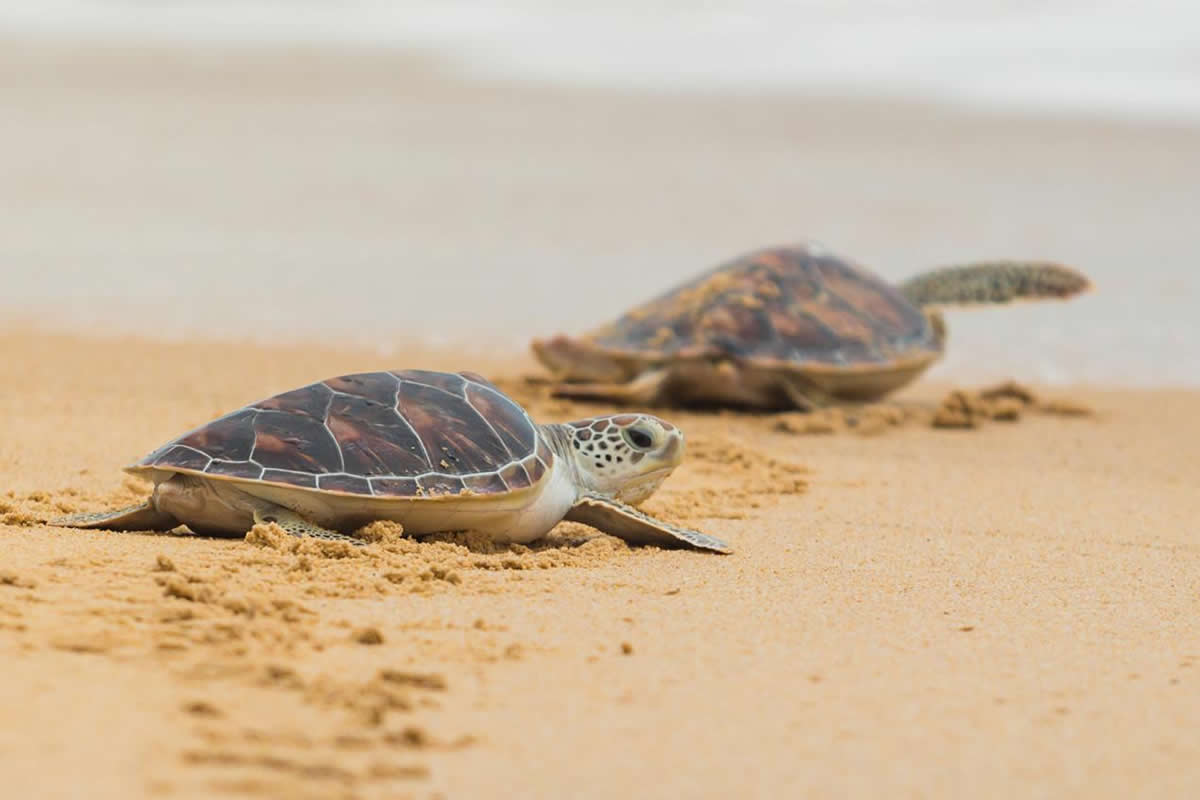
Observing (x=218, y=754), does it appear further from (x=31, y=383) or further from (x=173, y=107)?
(x=173, y=107)

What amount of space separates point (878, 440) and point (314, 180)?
15528 millimetres

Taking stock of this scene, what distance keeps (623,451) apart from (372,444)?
3.09ft

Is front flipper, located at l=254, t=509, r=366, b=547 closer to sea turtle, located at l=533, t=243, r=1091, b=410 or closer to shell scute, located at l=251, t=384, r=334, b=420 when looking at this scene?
shell scute, located at l=251, t=384, r=334, b=420

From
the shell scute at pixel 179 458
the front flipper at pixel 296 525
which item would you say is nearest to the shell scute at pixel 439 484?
the front flipper at pixel 296 525

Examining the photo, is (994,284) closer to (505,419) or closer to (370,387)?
(505,419)

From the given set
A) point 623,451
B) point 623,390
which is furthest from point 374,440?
point 623,390

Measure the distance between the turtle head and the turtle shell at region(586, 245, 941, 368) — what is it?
306cm

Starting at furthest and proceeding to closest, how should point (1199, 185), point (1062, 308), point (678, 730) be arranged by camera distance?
point (1199, 185)
point (1062, 308)
point (678, 730)

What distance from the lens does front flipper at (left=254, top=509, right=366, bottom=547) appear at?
3867 millimetres

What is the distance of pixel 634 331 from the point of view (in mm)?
7984

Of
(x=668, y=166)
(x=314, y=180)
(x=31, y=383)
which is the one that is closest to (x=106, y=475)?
(x=31, y=383)

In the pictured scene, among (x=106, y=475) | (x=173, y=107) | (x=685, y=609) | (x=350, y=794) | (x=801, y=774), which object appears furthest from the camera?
(x=173, y=107)

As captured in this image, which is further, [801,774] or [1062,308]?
[1062,308]

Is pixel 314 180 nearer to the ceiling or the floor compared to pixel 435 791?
nearer to the ceiling
